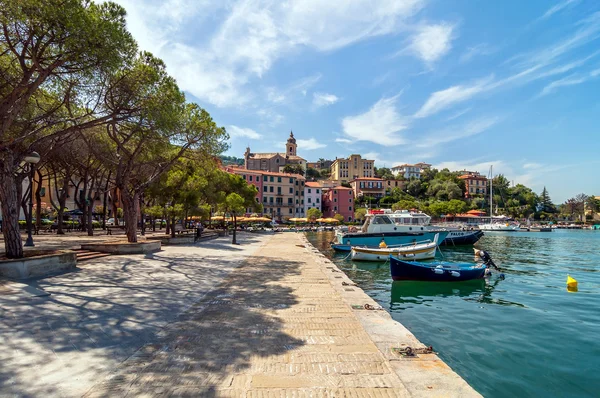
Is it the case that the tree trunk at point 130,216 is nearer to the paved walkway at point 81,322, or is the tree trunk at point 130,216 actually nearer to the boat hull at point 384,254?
the paved walkway at point 81,322

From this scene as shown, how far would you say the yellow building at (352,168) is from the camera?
104m

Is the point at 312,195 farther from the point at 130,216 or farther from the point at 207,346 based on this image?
the point at 207,346

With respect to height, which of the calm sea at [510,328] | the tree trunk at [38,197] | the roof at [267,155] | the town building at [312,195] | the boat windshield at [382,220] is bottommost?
the calm sea at [510,328]

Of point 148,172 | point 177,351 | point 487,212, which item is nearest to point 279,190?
point 148,172

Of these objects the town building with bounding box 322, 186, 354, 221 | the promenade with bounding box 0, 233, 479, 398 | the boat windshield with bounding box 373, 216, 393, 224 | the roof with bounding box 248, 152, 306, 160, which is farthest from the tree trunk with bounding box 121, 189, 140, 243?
the roof with bounding box 248, 152, 306, 160

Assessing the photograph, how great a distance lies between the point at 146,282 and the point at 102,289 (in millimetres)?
1420

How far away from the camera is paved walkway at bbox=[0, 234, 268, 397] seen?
4.04 meters

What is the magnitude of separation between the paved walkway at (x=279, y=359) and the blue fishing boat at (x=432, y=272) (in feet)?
27.1

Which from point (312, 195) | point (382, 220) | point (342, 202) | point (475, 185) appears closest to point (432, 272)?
point (382, 220)

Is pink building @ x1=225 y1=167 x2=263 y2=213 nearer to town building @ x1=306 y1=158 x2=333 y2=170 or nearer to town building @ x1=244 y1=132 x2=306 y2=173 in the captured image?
town building @ x1=244 y1=132 x2=306 y2=173

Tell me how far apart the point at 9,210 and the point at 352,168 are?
98.8 meters

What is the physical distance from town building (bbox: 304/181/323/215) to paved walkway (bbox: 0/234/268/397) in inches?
2728

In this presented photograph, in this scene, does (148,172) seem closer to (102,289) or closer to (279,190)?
(102,289)

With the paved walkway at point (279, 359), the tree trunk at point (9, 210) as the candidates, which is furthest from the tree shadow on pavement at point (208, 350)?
the tree trunk at point (9, 210)
